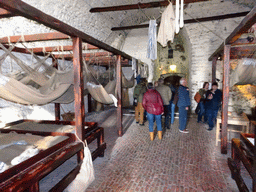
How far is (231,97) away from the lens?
6.67 m

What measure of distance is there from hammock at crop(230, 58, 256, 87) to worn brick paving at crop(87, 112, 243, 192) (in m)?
1.66

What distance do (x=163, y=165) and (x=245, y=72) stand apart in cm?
321

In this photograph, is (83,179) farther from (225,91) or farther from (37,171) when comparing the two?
(225,91)

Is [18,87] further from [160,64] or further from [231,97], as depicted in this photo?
[160,64]

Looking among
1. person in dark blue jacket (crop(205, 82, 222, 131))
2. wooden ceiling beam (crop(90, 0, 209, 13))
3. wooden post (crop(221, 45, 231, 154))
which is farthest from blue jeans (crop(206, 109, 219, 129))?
wooden ceiling beam (crop(90, 0, 209, 13))

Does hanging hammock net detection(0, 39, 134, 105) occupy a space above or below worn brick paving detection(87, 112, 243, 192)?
above

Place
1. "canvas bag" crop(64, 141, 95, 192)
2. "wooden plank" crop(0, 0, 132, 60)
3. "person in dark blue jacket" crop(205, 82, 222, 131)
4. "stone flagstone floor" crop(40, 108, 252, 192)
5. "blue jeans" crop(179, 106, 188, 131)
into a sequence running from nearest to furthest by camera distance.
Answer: "wooden plank" crop(0, 0, 132, 60)
"canvas bag" crop(64, 141, 95, 192)
"stone flagstone floor" crop(40, 108, 252, 192)
"person in dark blue jacket" crop(205, 82, 222, 131)
"blue jeans" crop(179, 106, 188, 131)

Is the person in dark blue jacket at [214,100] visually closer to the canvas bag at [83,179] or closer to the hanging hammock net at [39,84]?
the hanging hammock net at [39,84]

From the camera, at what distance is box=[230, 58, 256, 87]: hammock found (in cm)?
408

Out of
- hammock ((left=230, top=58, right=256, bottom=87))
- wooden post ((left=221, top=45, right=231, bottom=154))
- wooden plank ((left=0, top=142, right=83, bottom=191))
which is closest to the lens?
wooden plank ((left=0, top=142, right=83, bottom=191))

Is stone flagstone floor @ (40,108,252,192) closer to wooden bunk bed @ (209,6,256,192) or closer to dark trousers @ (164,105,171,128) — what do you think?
wooden bunk bed @ (209,6,256,192)

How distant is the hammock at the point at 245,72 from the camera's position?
4.08 meters

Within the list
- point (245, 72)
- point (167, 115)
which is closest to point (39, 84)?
point (167, 115)

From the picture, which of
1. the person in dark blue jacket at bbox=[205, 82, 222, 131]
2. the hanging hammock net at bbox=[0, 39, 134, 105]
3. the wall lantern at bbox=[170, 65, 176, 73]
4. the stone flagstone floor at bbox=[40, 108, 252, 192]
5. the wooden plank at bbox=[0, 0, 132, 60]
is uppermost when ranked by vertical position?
the wall lantern at bbox=[170, 65, 176, 73]
